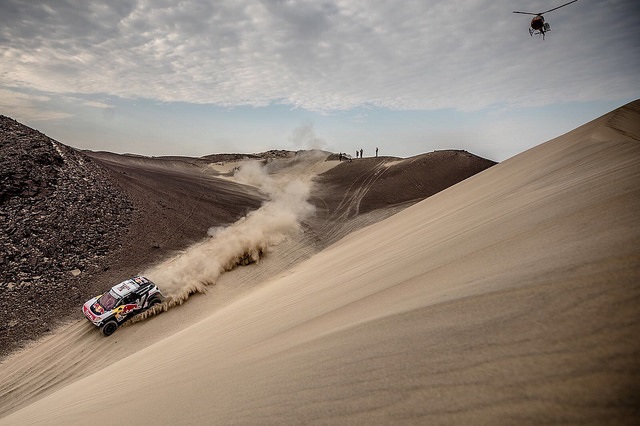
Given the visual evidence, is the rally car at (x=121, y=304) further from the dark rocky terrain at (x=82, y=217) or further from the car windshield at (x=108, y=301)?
the dark rocky terrain at (x=82, y=217)

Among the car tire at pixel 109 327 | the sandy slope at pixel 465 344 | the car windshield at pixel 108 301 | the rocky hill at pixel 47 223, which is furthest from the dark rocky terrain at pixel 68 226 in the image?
the sandy slope at pixel 465 344

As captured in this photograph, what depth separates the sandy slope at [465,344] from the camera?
1.05m

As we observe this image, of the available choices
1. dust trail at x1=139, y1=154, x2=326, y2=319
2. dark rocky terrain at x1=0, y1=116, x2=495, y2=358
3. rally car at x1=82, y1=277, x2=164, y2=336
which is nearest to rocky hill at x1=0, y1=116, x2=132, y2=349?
dark rocky terrain at x1=0, y1=116, x2=495, y2=358

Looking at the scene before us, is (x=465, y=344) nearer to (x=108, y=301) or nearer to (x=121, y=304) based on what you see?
(x=121, y=304)

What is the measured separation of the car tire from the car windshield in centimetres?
41

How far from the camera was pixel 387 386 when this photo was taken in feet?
4.65

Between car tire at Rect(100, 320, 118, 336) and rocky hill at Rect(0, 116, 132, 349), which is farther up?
rocky hill at Rect(0, 116, 132, 349)

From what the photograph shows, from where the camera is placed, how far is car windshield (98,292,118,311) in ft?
32.0

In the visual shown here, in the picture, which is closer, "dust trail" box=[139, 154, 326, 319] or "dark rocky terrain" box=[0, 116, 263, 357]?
"dark rocky terrain" box=[0, 116, 263, 357]

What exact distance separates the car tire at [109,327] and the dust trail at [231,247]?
2.88 ft

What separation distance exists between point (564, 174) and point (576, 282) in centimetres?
411

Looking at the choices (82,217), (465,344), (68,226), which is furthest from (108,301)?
(465,344)

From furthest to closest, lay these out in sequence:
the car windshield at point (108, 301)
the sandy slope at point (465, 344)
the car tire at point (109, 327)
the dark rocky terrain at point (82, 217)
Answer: the dark rocky terrain at point (82, 217), the car windshield at point (108, 301), the car tire at point (109, 327), the sandy slope at point (465, 344)

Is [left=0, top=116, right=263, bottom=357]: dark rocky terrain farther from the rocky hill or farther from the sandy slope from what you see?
the sandy slope
